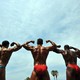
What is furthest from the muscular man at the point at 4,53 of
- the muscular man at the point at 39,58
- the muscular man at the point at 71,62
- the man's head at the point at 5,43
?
the muscular man at the point at 71,62

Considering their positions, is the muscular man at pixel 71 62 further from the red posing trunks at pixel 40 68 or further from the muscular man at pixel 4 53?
the muscular man at pixel 4 53

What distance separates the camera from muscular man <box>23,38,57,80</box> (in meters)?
14.5

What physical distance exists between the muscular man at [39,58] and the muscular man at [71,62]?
0.91m

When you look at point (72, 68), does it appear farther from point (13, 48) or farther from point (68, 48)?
point (13, 48)

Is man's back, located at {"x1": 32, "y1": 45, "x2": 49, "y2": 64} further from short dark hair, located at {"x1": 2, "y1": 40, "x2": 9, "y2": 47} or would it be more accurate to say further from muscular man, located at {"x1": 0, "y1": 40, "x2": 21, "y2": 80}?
short dark hair, located at {"x1": 2, "y1": 40, "x2": 9, "y2": 47}

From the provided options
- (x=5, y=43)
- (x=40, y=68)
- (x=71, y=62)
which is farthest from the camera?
(x=71, y=62)

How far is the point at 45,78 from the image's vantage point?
1444cm

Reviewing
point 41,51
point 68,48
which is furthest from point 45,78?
point 68,48

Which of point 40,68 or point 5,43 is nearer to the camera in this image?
point 40,68

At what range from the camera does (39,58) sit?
1480 centimetres

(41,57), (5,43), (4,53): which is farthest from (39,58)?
(5,43)

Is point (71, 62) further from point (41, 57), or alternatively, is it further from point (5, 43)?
point (5, 43)

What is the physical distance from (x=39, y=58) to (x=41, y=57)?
0.13 metres

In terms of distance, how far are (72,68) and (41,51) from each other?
2133mm
